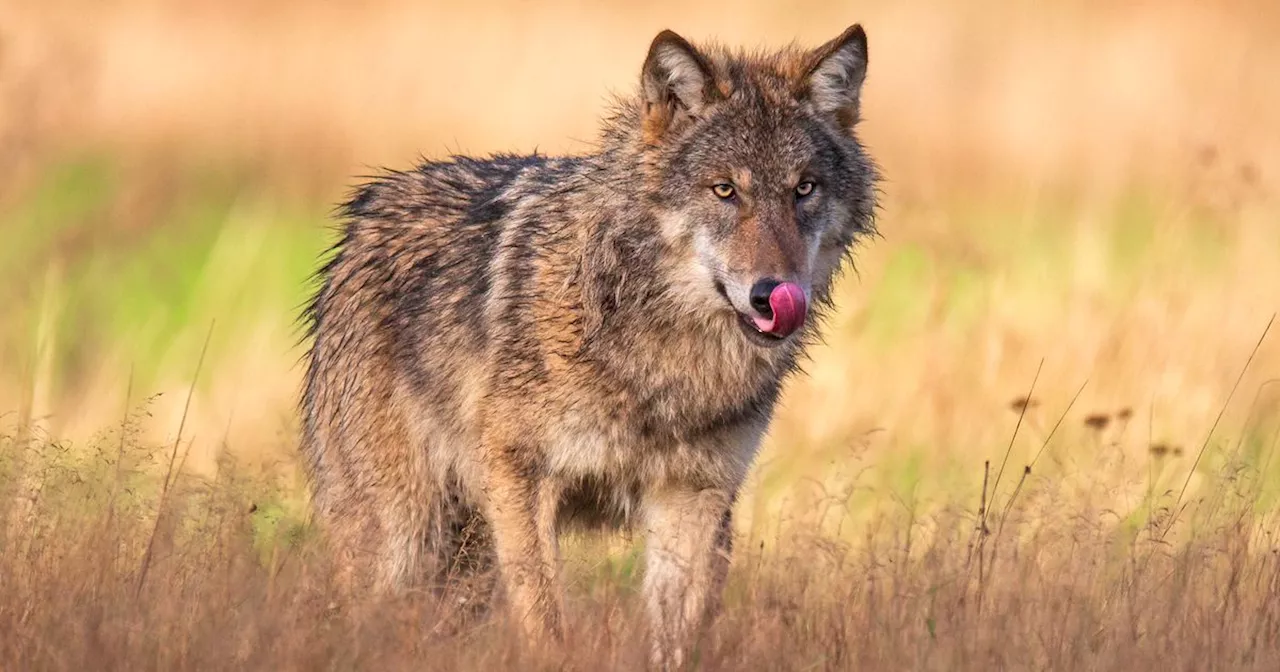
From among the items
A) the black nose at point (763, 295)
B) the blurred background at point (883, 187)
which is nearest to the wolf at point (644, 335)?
Result: the black nose at point (763, 295)

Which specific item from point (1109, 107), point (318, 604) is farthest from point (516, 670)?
point (1109, 107)

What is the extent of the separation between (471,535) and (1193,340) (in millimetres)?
4593

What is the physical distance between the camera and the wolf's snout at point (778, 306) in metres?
5.26

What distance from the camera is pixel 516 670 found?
4594mm

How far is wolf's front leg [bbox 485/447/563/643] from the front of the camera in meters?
5.61

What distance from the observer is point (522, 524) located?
18.6 ft

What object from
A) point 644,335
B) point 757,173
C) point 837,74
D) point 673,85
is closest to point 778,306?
point 757,173

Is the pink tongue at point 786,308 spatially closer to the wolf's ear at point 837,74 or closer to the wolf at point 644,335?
the wolf at point 644,335

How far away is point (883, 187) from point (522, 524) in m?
5.79

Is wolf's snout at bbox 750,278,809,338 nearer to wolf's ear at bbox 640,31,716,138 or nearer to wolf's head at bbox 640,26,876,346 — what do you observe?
wolf's head at bbox 640,26,876,346

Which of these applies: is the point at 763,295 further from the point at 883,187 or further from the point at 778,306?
the point at 883,187

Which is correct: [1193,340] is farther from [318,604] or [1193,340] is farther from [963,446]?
[318,604]

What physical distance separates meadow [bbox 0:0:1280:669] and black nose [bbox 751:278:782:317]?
1.91 ft

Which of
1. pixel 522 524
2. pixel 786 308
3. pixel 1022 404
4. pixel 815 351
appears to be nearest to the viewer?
pixel 786 308
